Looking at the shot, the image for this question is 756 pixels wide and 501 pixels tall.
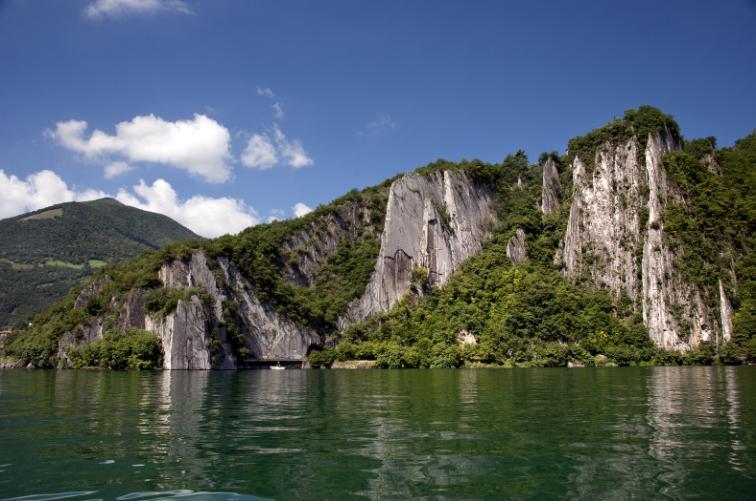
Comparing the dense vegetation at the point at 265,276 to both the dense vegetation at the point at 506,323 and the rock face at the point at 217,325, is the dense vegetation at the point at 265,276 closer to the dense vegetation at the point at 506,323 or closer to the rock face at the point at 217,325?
the rock face at the point at 217,325

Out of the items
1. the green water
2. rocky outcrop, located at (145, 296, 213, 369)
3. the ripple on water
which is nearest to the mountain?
rocky outcrop, located at (145, 296, 213, 369)

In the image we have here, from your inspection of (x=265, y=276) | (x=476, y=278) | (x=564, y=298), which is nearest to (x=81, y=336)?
(x=265, y=276)

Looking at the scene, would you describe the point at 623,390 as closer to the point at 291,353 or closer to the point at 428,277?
the point at 291,353

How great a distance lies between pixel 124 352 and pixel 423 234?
221 feet

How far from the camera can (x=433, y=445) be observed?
1573cm

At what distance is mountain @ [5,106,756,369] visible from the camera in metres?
102

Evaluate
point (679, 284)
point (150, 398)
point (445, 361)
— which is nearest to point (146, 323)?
point (445, 361)

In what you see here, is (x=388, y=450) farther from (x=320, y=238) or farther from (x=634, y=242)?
(x=634, y=242)

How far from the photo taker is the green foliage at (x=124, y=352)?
94.4 metres

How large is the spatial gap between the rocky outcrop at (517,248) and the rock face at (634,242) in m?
7.82

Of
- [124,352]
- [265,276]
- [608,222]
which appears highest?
[608,222]

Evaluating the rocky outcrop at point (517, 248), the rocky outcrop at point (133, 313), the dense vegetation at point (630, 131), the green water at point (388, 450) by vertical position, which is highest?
the dense vegetation at point (630, 131)

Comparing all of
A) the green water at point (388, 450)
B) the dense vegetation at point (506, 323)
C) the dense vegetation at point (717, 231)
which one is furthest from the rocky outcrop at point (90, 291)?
the dense vegetation at point (717, 231)

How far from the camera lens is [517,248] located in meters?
136
